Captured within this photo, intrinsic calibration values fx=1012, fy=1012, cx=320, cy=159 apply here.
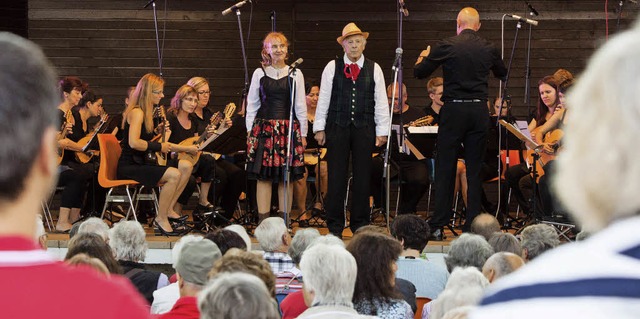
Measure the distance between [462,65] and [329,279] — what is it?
15.6 ft

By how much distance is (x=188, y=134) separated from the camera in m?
9.56

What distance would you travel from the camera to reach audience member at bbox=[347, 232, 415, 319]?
14.1 feet

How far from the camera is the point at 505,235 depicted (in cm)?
546

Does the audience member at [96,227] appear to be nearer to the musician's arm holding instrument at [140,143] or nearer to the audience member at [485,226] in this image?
the audience member at [485,226]

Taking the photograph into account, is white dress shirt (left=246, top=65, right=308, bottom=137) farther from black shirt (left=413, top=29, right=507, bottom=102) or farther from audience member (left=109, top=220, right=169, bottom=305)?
audience member (left=109, top=220, right=169, bottom=305)

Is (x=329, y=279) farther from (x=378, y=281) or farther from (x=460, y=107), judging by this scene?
(x=460, y=107)

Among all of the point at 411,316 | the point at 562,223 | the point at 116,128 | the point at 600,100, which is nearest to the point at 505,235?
the point at 411,316

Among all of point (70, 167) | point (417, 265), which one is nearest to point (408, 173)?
point (70, 167)

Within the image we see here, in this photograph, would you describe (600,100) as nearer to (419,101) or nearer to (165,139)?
(165,139)

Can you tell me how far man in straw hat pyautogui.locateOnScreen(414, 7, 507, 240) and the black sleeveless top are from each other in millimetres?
1137

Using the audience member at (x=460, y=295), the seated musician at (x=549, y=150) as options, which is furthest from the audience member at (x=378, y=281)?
the seated musician at (x=549, y=150)

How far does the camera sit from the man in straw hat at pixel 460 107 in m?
8.03

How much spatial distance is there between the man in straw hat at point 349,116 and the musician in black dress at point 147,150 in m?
1.40

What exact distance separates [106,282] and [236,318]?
4.54 feet
